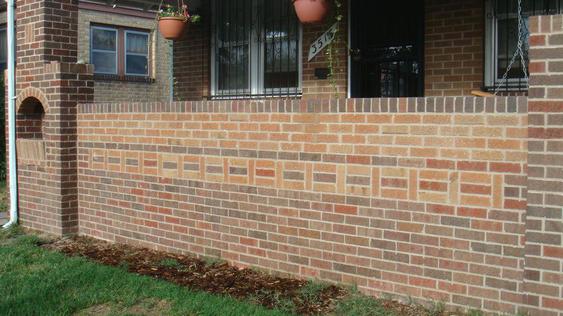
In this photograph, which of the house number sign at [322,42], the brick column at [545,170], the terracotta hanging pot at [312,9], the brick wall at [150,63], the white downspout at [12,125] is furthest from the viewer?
the brick wall at [150,63]

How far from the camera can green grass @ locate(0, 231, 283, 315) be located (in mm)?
4617

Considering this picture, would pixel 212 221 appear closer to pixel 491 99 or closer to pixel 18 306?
pixel 18 306

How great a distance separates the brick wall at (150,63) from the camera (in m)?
18.4

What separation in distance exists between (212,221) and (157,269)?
2.26 ft

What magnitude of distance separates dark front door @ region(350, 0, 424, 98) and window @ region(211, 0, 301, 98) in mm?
976

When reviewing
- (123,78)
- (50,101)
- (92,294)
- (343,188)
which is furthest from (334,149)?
(123,78)

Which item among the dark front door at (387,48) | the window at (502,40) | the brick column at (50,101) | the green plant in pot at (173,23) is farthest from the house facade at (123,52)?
the window at (502,40)

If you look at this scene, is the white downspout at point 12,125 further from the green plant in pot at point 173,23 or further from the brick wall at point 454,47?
the brick wall at point 454,47

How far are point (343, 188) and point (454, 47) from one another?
291 cm

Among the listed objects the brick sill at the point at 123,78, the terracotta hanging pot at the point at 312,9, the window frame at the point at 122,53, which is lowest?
the terracotta hanging pot at the point at 312,9

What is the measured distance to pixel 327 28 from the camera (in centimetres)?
809

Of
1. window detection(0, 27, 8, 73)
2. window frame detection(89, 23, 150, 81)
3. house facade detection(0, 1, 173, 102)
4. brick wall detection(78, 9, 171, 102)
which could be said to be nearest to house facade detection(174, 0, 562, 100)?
house facade detection(0, 1, 173, 102)

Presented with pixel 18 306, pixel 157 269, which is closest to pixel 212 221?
pixel 157 269

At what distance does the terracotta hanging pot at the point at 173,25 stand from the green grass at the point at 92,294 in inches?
146
